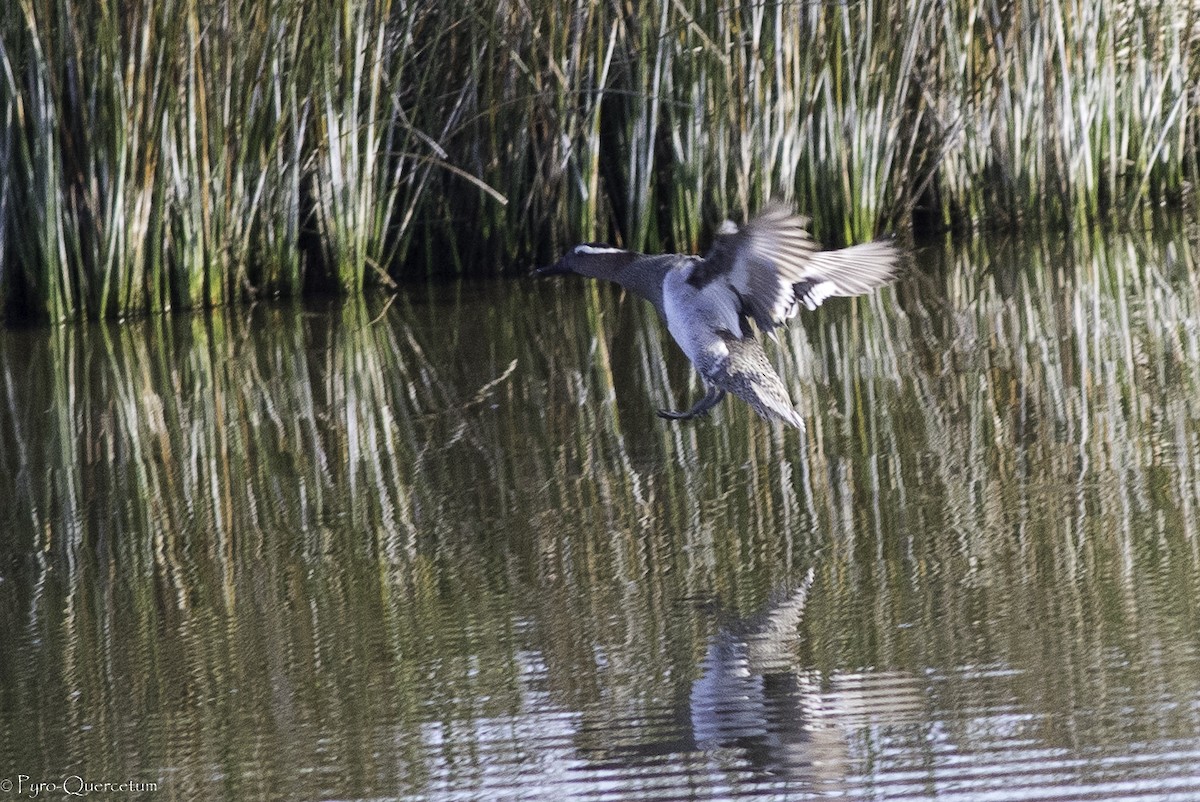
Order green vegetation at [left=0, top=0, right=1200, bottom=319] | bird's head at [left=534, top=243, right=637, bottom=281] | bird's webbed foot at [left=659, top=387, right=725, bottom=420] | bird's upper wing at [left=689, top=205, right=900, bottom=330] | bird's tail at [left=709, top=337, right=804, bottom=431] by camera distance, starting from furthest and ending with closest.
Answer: green vegetation at [left=0, top=0, right=1200, bottom=319] → bird's head at [left=534, top=243, right=637, bottom=281] → bird's webbed foot at [left=659, top=387, right=725, bottom=420] → bird's tail at [left=709, top=337, right=804, bottom=431] → bird's upper wing at [left=689, top=205, right=900, bottom=330]

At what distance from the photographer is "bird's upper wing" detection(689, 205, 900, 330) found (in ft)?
11.8

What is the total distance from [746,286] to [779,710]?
4.92 ft

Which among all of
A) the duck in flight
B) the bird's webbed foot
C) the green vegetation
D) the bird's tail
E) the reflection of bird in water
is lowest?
the reflection of bird in water

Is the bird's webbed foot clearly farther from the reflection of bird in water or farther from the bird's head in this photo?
the reflection of bird in water

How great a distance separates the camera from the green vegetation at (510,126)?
269 inches

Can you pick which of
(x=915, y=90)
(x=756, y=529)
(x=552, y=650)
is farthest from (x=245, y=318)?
(x=552, y=650)

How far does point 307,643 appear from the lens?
2.96 meters

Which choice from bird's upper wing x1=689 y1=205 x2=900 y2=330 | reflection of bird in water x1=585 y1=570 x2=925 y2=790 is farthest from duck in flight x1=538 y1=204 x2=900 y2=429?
reflection of bird in water x1=585 y1=570 x2=925 y2=790

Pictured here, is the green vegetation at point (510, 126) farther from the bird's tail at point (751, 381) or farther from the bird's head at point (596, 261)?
the bird's tail at point (751, 381)

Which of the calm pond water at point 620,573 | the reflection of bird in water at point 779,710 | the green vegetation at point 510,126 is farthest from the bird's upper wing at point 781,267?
the green vegetation at point 510,126

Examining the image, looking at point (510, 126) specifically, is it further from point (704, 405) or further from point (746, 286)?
point (746, 286)

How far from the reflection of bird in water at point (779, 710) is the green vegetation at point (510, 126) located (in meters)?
4.38

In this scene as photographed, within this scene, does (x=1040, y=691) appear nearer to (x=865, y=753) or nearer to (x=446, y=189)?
(x=865, y=753)

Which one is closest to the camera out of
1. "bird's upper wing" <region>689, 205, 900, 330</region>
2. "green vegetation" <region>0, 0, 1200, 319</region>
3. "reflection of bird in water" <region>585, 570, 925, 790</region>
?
"reflection of bird in water" <region>585, 570, 925, 790</region>
